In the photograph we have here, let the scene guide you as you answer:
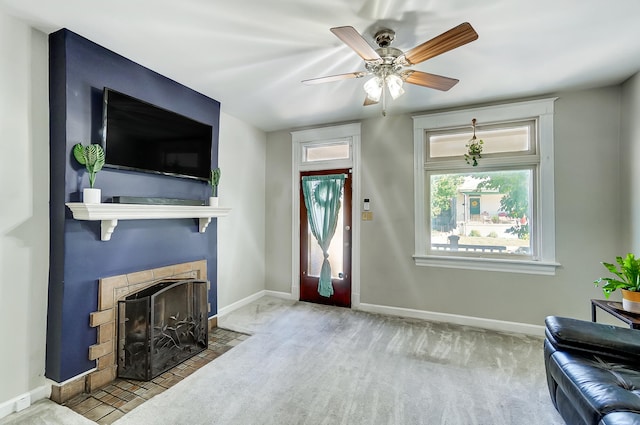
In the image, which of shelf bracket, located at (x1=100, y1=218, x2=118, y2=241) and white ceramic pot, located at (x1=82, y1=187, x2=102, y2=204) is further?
shelf bracket, located at (x1=100, y1=218, x2=118, y2=241)

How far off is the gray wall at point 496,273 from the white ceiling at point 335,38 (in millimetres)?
493

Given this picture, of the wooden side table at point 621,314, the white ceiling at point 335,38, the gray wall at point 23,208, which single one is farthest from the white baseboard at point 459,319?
the gray wall at point 23,208

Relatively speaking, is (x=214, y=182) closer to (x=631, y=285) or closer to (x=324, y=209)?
(x=324, y=209)

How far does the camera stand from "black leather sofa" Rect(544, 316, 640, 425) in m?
1.31

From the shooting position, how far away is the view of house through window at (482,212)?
10.8 ft

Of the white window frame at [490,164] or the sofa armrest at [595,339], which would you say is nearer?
the sofa armrest at [595,339]

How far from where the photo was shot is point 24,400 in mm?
1988

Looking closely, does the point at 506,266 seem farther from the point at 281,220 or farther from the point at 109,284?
the point at 109,284

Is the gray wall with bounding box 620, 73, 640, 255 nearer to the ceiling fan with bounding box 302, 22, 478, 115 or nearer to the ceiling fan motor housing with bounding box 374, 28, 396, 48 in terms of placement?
the ceiling fan with bounding box 302, 22, 478, 115

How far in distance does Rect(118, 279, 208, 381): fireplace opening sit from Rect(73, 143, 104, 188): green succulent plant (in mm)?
1030

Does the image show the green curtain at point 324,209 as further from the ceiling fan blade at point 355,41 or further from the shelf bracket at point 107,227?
the shelf bracket at point 107,227

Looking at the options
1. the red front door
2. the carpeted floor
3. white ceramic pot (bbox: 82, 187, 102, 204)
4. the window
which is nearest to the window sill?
the carpeted floor

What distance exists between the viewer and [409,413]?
1.94 metres

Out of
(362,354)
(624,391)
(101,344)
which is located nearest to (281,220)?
(362,354)
